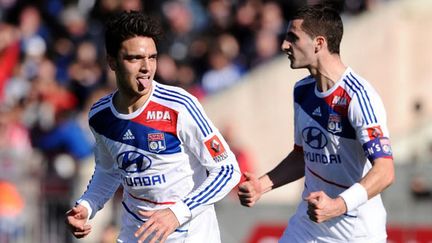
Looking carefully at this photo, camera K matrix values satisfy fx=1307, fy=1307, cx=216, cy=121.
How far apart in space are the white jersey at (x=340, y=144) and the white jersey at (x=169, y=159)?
25.7 inches

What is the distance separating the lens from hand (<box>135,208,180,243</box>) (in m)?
8.23

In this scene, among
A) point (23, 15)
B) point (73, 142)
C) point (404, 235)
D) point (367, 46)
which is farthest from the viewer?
point (23, 15)

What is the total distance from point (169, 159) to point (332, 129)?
113 centimetres

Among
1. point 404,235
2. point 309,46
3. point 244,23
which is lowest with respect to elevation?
point 404,235

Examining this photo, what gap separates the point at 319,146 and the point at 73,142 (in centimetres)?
867

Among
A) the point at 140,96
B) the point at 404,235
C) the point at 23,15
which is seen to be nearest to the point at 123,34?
the point at 140,96

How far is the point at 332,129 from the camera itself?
888cm

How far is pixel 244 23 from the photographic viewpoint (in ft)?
64.8

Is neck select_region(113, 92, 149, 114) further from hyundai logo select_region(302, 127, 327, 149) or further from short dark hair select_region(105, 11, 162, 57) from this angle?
hyundai logo select_region(302, 127, 327, 149)

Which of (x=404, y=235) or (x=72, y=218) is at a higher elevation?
(x=72, y=218)

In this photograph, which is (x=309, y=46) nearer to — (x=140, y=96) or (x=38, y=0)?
(x=140, y=96)

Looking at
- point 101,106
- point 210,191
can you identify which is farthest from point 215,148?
point 101,106

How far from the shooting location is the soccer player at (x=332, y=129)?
28.3ft

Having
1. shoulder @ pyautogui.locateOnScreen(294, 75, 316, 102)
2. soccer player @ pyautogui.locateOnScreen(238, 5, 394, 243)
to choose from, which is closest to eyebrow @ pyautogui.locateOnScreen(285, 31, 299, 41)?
soccer player @ pyautogui.locateOnScreen(238, 5, 394, 243)
